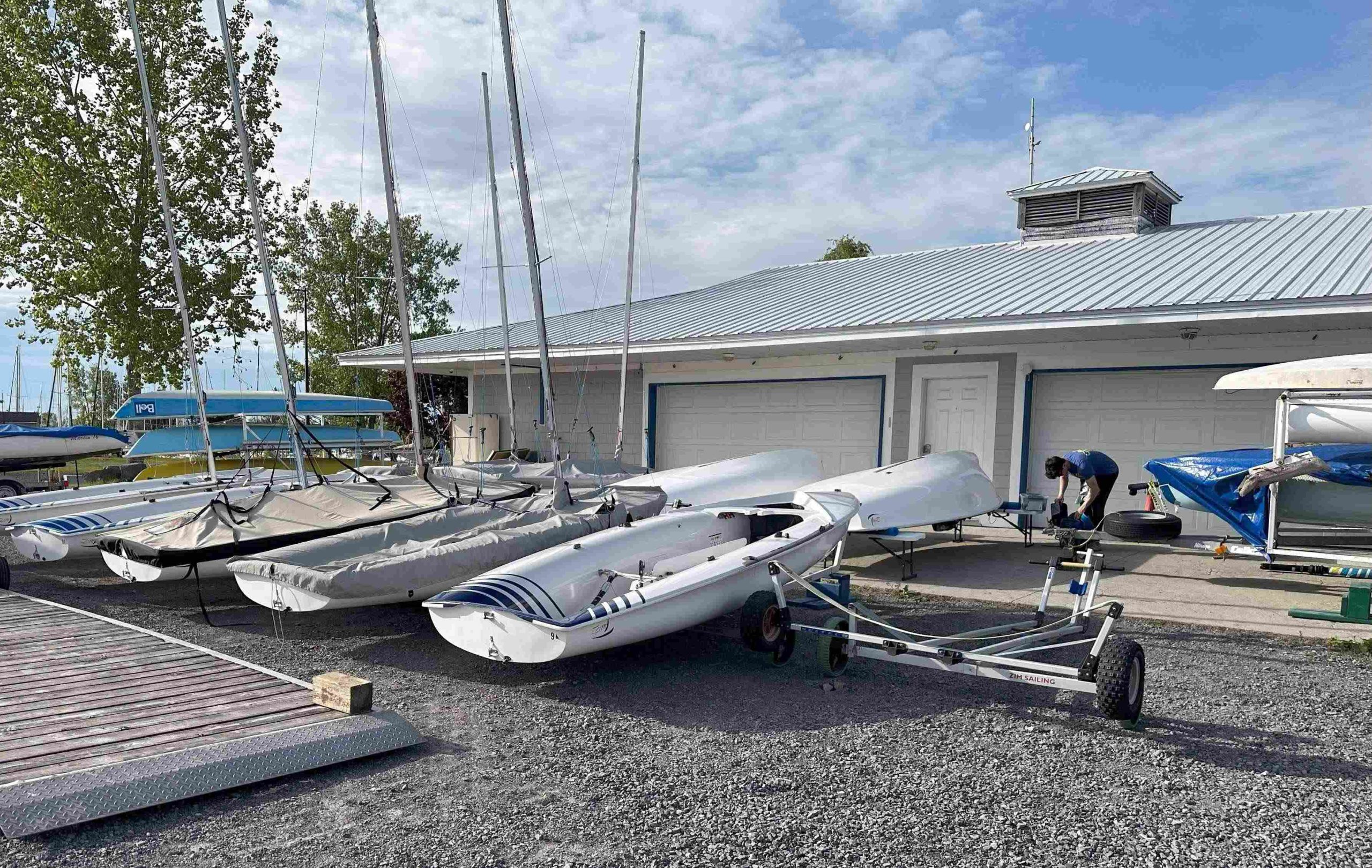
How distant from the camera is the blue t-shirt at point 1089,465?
10.7 metres

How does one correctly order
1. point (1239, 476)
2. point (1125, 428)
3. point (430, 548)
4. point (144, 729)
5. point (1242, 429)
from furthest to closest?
1. point (1125, 428)
2. point (1242, 429)
3. point (1239, 476)
4. point (430, 548)
5. point (144, 729)

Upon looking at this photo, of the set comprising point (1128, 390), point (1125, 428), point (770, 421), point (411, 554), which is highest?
point (1128, 390)

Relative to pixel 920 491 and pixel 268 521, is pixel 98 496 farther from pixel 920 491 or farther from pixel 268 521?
pixel 920 491

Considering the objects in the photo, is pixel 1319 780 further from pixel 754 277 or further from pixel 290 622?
pixel 754 277

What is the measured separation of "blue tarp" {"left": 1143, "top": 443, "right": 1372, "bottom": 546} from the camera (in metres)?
8.47

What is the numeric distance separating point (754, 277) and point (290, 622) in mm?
14975

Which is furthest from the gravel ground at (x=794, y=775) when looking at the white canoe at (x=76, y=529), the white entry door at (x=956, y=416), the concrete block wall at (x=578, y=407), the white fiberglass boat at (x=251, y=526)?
the concrete block wall at (x=578, y=407)

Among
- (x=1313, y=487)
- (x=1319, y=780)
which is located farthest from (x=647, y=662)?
(x=1313, y=487)

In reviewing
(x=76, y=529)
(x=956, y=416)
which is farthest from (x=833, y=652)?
(x=956, y=416)

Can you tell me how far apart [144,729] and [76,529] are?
5.70 meters

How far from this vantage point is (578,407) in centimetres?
1641

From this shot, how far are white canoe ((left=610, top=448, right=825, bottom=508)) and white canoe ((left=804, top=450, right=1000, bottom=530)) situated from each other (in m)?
1.04

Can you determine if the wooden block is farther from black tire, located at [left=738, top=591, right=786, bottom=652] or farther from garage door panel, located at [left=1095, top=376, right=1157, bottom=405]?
garage door panel, located at [left=1095, top=376, right=1157, bottom=405]

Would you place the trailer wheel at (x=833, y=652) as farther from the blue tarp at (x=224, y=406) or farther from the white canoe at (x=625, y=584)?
the blue tarp at (x=224, y=406)
